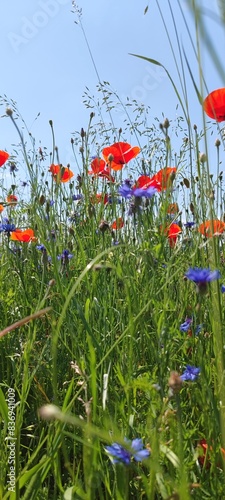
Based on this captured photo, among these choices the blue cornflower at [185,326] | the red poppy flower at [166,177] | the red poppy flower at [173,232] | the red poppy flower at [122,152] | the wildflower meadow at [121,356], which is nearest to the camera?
the wildflower meadow at [121,356]

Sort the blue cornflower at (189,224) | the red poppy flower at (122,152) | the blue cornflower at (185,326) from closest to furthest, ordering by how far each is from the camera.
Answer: the blue cornflower at (185,326)
the red poppy flower at (122,152)
the blue cornflower at (189,224)

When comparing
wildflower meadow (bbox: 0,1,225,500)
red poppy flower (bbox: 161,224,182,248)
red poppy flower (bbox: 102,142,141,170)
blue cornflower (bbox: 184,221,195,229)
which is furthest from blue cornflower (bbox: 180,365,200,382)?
blue cornflower (bbox: 184,221,195,229)

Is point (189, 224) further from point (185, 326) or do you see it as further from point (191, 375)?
point (191, 375)

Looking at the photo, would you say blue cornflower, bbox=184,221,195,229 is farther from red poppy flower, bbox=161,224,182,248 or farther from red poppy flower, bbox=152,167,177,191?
red poppy flower, bbox=152,167,177,191

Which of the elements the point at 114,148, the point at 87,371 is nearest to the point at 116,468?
the point at 87,371

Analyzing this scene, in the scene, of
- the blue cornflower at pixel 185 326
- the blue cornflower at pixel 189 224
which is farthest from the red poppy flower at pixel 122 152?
the blue cornflower at pixel 185 326

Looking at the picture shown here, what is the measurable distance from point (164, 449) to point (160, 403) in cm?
16

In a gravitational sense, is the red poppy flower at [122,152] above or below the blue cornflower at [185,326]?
above

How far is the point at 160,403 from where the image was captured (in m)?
0.86

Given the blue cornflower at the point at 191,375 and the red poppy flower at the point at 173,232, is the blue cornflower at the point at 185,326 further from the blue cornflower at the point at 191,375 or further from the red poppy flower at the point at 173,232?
the red poppy flower at the point at 173,232

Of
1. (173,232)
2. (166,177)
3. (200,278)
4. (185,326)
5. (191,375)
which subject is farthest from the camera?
(173,232)

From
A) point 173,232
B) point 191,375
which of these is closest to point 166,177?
point 173,232

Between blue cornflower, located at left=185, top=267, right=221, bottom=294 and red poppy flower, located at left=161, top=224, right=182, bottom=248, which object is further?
red poppy flower, located at left=161, top=224, right=182, bottom=248

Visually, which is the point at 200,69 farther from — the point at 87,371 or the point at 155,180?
the point at 155,180
